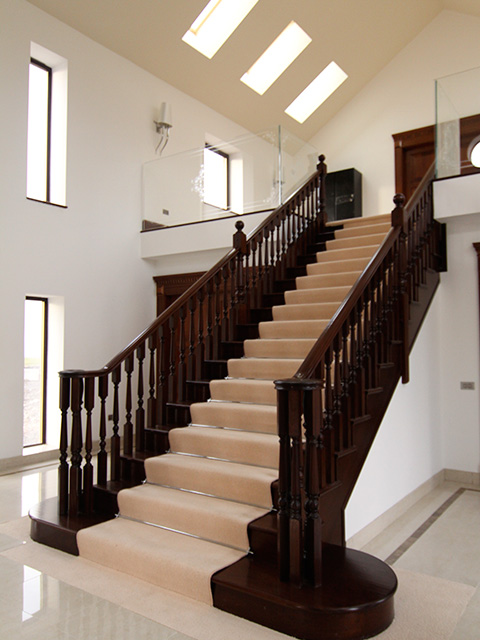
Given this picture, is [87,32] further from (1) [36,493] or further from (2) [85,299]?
(1) [36,493]

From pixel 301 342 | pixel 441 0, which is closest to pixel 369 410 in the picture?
pixel 301 342

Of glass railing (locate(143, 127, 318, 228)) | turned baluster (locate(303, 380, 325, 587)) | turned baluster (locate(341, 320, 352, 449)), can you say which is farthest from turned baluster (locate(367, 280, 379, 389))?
glass railing (locate(143, 127, 318, 228))

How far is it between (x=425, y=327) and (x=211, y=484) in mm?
2895

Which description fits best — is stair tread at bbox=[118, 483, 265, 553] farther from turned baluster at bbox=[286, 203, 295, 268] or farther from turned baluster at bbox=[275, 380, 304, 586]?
turned baluster at bbox=[286, 203, 295, 268]

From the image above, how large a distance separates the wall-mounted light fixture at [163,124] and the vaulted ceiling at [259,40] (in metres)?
0.56

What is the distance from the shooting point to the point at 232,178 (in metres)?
6.87

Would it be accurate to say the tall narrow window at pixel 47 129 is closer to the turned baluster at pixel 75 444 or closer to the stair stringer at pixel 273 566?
the stair stringer at pixel 273 566

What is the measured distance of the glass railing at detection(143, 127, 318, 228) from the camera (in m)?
6.71

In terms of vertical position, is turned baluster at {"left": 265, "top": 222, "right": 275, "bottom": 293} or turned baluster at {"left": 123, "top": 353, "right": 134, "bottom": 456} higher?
turned baluster at {"left": 265, "top": 222, "right": 275, "bottom": 293}

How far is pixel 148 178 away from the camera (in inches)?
307

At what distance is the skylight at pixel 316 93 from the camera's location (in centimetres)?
952

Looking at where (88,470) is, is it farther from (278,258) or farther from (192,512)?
(278,258)

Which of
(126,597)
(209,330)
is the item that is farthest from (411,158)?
(126,597)

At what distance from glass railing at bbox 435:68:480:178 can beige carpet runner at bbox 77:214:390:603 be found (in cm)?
197
